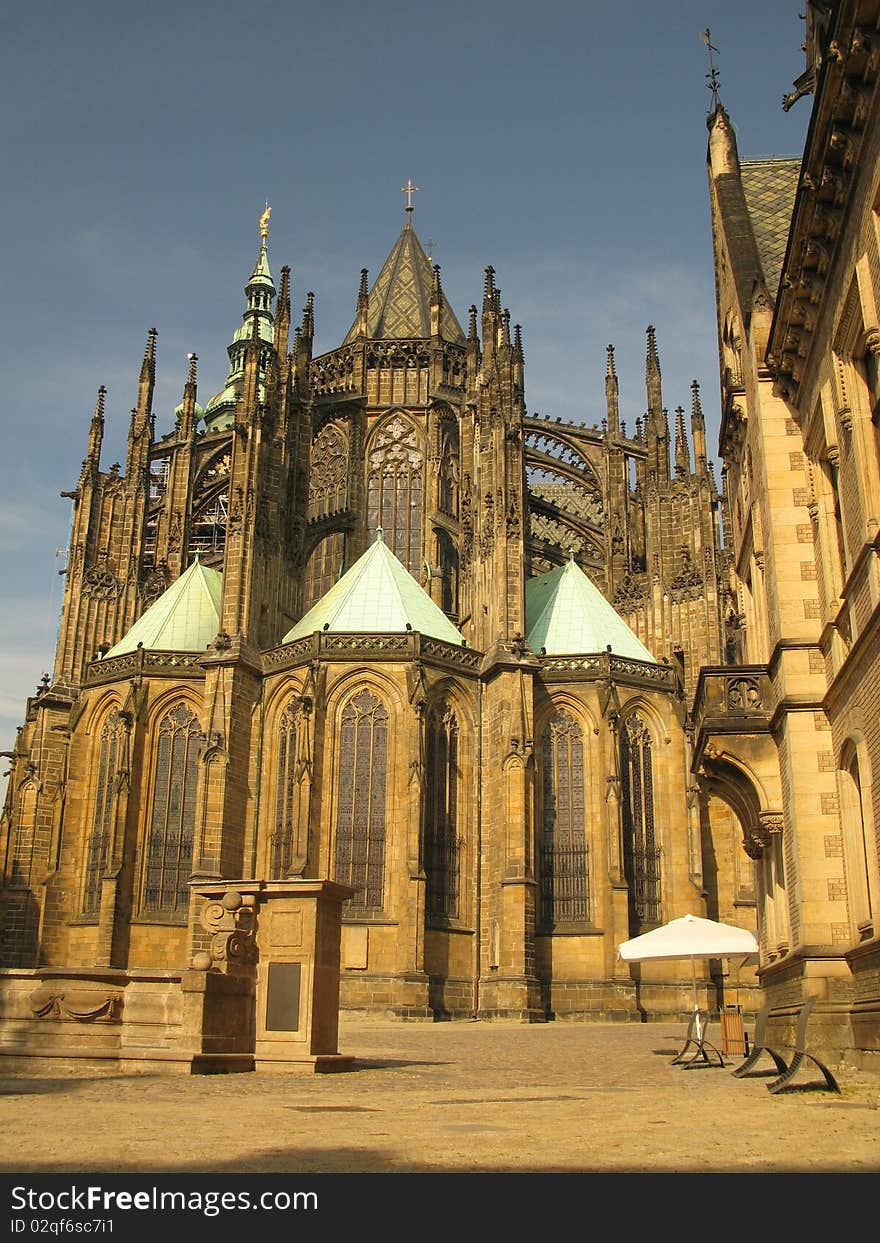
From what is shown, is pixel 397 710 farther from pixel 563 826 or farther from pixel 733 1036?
pixel 733 1036

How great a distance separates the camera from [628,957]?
21547 mm

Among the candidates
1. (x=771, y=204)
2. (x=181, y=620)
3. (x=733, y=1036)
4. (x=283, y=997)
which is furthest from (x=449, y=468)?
(x=283, y=997)

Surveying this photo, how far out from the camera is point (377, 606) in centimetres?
3962

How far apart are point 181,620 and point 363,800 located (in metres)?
10.1

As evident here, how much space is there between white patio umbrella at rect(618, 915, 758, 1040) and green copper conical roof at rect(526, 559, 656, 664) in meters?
19.1

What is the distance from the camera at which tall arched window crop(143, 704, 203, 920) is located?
1511 inches

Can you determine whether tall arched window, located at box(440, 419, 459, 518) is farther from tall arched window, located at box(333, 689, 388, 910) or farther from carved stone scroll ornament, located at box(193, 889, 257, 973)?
carved stone scroll ornament, located at box(193, 889, 257, 973)

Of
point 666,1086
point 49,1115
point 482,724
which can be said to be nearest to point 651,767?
point 482,724

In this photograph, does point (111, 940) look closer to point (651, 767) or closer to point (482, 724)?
point (482, 724)

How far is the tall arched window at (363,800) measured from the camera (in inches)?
1409

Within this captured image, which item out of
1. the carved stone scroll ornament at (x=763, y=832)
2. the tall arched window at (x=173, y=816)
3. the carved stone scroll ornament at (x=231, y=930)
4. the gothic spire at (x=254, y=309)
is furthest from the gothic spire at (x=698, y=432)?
the gothic spire at (x=254, y=309)

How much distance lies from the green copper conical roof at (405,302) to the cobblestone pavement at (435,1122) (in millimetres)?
40384

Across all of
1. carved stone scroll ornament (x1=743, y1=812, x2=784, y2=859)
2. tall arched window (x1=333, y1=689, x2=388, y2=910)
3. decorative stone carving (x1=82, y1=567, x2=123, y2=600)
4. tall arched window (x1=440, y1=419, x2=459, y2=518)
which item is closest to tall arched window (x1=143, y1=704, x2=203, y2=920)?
tall arched window (x1=333, y1=689, x2=388, y2=910)
